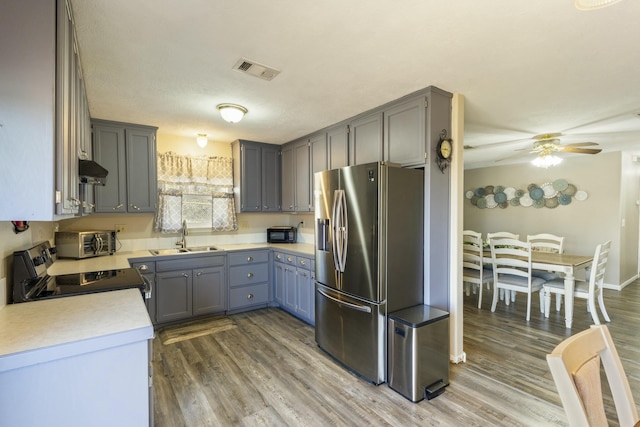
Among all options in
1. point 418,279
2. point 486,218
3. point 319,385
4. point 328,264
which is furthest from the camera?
point 486,218

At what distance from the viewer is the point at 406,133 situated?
265 cm

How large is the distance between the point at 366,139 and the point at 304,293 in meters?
1.88

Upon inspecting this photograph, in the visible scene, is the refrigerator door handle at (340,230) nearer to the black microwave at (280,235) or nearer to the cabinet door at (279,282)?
the cabinet door at (279,282)

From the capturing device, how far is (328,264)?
2.76 m

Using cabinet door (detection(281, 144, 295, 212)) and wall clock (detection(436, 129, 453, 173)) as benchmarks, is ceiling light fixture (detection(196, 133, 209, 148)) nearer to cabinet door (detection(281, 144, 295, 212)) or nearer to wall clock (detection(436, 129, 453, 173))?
cabinet door (detection(281, 144, 295, 212))

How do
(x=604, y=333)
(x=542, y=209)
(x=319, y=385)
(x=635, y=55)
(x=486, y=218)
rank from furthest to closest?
(x=486, y=218) → (x=542, y=209) → (x=319, y=385) → (x=635, y=55) → (x=604, y=333)

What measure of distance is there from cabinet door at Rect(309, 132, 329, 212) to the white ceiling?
46 centimetres

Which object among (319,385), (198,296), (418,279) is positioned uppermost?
(418,279)

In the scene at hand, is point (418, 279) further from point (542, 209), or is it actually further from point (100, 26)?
point (542, 209)

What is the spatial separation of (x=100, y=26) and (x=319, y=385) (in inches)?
108

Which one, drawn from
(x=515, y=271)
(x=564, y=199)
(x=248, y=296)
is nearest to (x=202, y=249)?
(x=248, y=296)

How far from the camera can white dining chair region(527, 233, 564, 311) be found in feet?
13.6

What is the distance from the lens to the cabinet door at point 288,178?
14.1 ft

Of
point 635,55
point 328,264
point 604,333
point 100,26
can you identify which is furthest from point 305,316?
point 635,55
